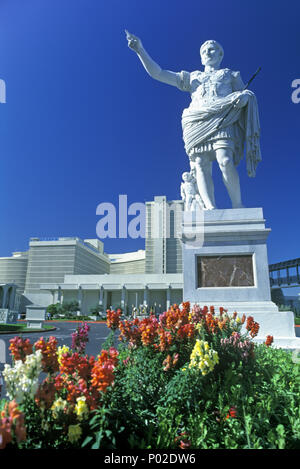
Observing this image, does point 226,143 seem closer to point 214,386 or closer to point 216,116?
point 216,116

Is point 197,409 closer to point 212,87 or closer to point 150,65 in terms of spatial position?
point 212,87

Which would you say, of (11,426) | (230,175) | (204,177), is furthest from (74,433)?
(204,177)

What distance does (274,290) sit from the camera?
47531 mm

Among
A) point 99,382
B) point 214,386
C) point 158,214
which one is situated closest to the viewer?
point 99,382

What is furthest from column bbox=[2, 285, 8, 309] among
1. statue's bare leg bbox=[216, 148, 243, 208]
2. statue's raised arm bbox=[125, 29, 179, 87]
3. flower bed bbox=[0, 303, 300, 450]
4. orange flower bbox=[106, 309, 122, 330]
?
flower bed bbox=[0, 303, 300, 450]

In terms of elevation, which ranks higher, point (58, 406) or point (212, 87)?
point (212, 87)

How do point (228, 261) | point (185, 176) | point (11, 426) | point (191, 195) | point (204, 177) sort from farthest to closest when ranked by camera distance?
point (185, 176) → point (191, 195) → point (204, 177) → point (228, 261) → point (11, 426)

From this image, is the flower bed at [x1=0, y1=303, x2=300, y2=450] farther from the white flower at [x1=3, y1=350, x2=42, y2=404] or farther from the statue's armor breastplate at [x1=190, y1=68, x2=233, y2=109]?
the statue's armor breastplate at [x1=190, y1=68, x2=233, y2=109]

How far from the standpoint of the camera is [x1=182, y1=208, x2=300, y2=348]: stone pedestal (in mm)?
5758

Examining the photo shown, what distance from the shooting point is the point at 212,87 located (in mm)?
6918

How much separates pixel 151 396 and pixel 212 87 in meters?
6.89

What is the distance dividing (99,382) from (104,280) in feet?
204

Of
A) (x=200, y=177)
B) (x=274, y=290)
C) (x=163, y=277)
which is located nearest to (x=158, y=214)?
(x=163, y=277)

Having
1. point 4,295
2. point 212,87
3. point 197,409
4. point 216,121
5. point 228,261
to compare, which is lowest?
point 197,409
